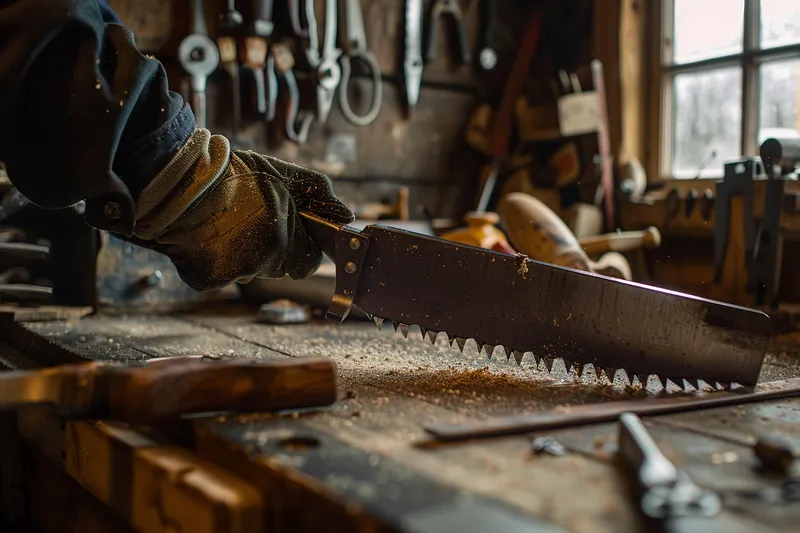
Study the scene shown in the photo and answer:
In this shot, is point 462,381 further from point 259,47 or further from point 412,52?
point 412,52

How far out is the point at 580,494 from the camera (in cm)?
83

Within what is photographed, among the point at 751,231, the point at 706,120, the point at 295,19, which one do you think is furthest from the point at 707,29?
the point at 295,19

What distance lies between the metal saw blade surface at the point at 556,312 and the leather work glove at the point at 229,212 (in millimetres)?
156

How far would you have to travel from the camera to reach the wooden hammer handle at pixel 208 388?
3.45 feet

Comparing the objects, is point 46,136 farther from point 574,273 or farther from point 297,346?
point 574,273

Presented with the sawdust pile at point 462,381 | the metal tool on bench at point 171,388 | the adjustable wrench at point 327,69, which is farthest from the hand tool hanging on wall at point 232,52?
the metal tool on bench at point 171,388

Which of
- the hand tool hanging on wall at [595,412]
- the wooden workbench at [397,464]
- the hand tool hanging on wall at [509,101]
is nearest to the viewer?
the wooden workbench at [397,464]

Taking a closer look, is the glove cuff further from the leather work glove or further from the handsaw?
the handsaw

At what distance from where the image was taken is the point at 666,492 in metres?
0.80

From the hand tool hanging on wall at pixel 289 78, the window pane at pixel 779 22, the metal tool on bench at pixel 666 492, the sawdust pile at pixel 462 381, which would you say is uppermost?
the window pane at pixel 779 22

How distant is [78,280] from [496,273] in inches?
60.6

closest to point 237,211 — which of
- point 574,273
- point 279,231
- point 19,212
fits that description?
point 279,231

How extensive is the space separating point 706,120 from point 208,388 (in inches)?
104

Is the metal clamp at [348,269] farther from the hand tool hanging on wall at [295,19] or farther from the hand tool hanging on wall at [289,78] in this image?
the hand tool hanging on wall at [295,19]
